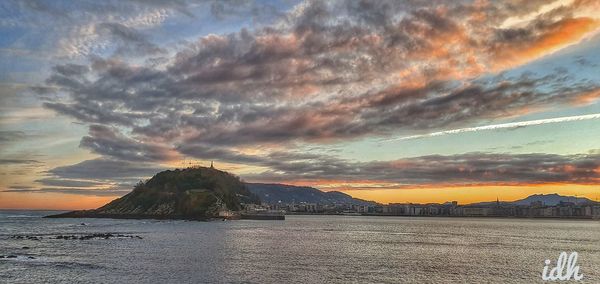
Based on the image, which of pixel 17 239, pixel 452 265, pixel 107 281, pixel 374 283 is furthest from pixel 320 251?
pixel 17 239

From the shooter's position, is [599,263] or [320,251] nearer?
[599,263]

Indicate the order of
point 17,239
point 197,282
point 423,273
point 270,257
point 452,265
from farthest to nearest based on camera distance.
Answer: point 17,239, point 270,257, point 452,265, point 423,273, point 197,282

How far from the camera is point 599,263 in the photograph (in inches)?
3878

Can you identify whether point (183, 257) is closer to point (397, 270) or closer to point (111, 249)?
point (111, 249)

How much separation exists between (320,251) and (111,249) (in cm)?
4933

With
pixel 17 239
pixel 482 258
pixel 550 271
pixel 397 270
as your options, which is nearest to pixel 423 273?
pixel 397 270

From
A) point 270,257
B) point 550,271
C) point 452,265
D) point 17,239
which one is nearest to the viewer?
point 550,271

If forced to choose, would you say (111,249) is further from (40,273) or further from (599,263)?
(599,263)

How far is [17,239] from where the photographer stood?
14400 cm

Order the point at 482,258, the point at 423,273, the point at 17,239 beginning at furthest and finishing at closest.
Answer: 1. the point at 17,239
2. the point at 482,258
3. the point at 423,273

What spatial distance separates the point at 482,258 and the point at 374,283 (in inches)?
1884

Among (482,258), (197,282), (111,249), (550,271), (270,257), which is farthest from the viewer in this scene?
(111,249)

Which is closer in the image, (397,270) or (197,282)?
(197,282)

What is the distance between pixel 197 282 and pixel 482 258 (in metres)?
67.4
